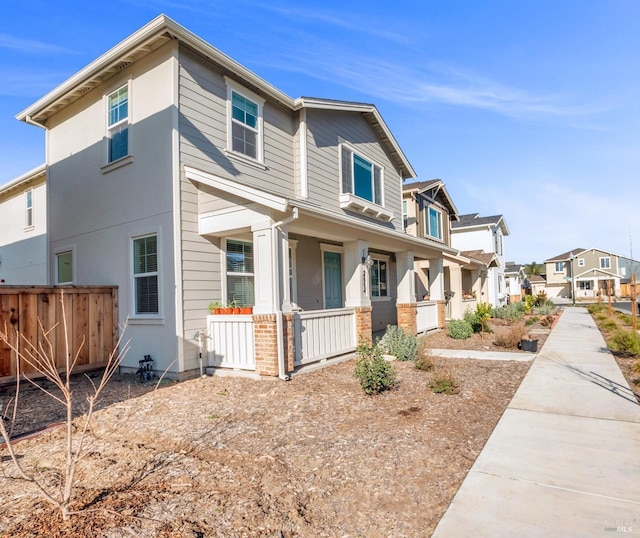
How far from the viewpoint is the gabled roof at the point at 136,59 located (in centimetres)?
766

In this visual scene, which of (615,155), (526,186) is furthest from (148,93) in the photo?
(526,186)

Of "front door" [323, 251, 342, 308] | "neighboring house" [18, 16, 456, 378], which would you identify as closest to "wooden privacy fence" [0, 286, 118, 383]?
"neighboring house" [18, 16, 456, 378]

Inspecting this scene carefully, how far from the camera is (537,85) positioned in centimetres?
1164

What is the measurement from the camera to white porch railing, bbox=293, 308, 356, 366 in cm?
789

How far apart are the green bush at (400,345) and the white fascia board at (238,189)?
469cm

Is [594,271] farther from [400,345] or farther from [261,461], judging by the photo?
[261,461]

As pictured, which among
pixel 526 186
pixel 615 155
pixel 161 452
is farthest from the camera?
pixel 526 186

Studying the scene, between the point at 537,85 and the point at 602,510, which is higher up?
the point at 537,85

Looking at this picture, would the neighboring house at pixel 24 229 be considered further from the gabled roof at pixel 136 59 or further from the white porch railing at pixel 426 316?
the white porch railing at pixel 426 316

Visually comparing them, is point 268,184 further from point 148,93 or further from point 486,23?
point 486,23

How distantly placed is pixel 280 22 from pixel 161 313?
7861mm

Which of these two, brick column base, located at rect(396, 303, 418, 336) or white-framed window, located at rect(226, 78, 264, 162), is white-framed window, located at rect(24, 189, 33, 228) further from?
brick column base, located at rect(396, 303, 418, 336)

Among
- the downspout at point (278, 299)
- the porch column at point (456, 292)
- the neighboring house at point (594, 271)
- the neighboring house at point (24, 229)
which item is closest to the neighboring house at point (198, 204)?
the downspout at point (278, 299)

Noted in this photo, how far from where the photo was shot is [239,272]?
8.78m
